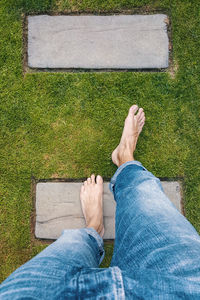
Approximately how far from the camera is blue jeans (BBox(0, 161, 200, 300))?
86cm

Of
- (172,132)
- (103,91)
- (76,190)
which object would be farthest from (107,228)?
(103,91)

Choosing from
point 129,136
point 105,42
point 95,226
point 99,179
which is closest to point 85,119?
point 129,136

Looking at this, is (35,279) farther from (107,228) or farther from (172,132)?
(172,132)

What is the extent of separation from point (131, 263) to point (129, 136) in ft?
3.09

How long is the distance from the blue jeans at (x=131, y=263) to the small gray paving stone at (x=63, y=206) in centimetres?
44

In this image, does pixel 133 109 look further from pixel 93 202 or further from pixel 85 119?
pixel 93 202

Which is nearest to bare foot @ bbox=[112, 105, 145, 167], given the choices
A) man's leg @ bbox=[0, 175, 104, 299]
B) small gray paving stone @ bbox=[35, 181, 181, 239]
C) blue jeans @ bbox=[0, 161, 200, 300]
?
small gray paving stone @ bbox=[35, 181, 181, 239]

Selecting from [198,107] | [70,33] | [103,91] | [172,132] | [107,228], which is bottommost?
[107,228]

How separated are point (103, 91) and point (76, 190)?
80 centimetres

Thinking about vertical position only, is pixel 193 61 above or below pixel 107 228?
above

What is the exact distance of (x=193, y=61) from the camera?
1854mm

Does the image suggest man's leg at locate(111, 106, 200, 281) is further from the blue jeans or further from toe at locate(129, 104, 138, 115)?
toe at locate(129, 104, 138, 115)

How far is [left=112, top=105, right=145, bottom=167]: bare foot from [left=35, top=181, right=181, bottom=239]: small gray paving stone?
0.84 ft

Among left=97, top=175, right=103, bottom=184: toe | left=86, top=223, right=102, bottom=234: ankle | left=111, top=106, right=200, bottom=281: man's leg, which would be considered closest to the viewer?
left=111, top=106, right=200, bottom=281: man's leg
